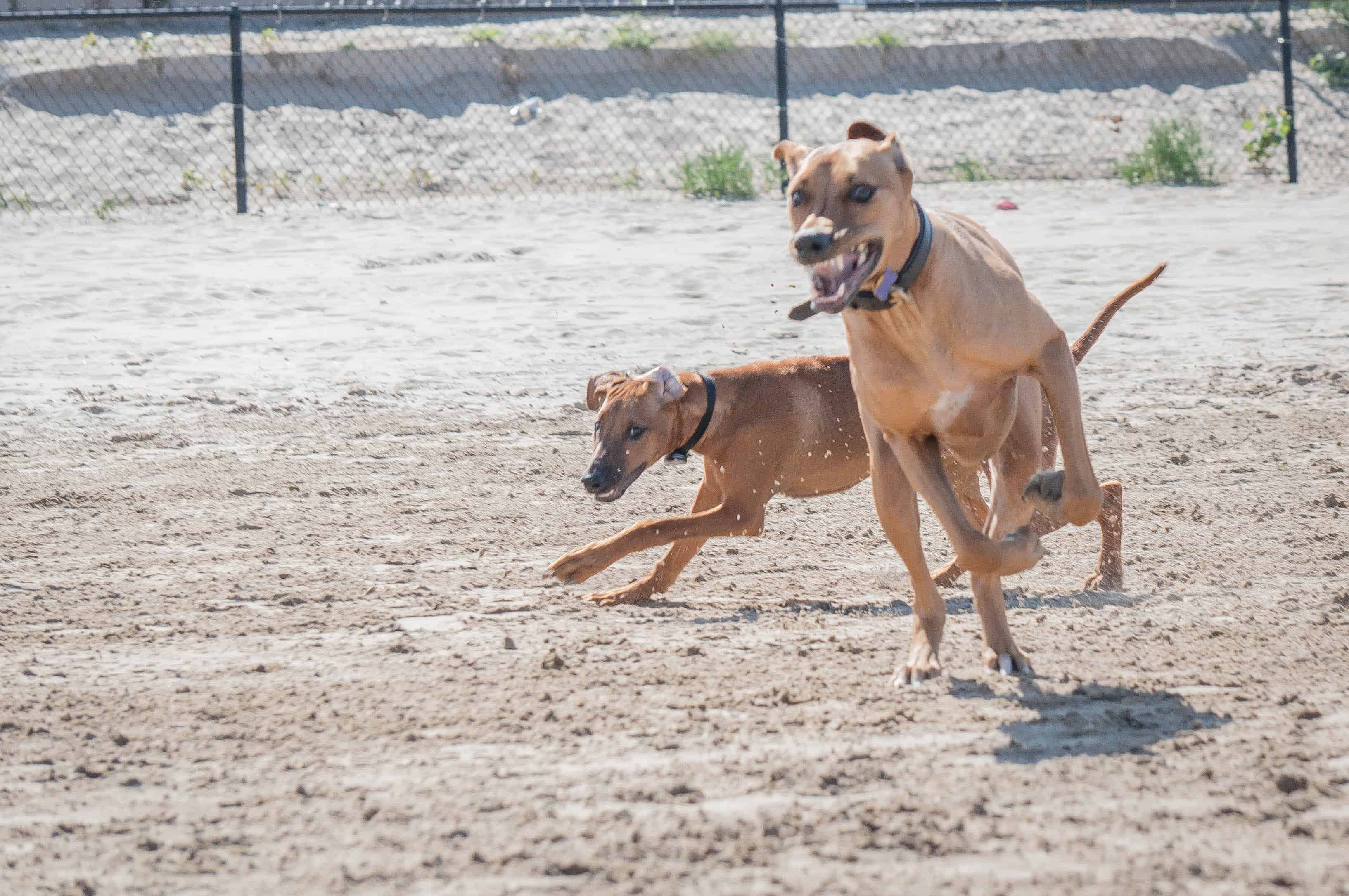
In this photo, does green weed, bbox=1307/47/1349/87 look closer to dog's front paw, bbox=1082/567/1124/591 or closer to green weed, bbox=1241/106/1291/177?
green weed, bbox=1241/106/1291/177

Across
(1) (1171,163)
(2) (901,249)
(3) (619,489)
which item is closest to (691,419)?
(3) (619,489)

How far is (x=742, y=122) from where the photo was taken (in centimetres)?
1855

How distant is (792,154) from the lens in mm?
4012

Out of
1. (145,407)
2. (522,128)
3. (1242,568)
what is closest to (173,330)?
(145,407)

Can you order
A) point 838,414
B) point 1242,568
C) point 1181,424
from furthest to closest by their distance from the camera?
1. point 1181,424
2. point 838,414
3. point 1242,568

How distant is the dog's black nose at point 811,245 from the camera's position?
353 cm

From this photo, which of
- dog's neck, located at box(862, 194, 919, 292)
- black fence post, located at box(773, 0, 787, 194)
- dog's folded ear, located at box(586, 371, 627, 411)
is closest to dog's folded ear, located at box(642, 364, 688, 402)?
dog's folded ear, located at box(586, 371, 627, 411)

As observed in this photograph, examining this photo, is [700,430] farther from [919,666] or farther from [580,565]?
[919,666]

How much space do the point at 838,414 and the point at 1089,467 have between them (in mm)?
1957

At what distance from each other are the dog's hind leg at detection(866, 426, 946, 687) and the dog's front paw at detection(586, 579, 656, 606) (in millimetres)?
1373

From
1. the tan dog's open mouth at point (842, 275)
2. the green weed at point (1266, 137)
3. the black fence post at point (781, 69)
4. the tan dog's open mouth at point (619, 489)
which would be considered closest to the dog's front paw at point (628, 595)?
the tan dog's open mouth at point (619, 489)

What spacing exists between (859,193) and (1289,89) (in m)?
13.3

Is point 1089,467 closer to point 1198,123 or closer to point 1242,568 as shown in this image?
point 1242,568

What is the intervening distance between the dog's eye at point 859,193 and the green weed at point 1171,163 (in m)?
11.9
